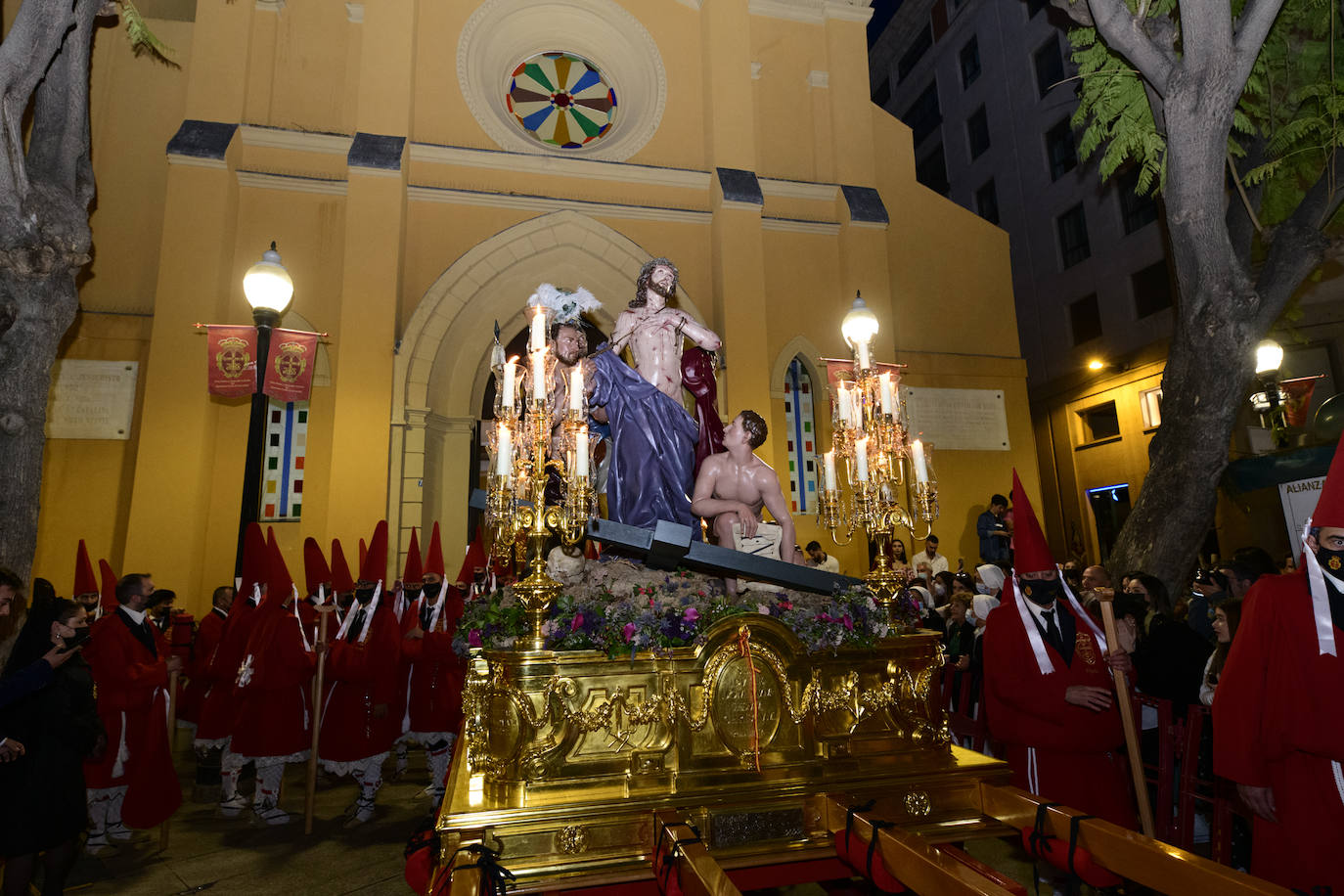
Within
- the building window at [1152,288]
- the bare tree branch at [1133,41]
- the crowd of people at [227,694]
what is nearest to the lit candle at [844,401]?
the crowd of people at [227,694]

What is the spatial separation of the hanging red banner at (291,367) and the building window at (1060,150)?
18.4 m

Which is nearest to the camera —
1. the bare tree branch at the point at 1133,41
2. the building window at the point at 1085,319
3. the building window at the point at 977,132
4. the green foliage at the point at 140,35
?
the bare tree branch at the point at 1133,41

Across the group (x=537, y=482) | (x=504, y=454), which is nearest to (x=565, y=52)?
(x=504, y=454)

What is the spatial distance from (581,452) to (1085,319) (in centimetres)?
1928

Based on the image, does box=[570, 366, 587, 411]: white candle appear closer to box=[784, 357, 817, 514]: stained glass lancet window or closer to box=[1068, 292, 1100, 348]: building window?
box=[784, 357, 817, 514]: stained glass lancet window

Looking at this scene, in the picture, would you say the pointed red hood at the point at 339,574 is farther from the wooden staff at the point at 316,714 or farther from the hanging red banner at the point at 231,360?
the hanging red banner at the point at 231,360

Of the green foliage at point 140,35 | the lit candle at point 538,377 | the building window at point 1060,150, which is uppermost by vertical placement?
the building window at point 1060,150

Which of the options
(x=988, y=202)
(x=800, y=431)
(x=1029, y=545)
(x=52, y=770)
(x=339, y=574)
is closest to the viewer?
(x=52, y=770)

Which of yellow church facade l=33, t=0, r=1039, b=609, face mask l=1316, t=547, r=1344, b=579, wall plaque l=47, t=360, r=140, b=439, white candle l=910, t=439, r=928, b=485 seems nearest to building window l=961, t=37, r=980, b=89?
yellow church facade l=33, t=0, r=1039, b=609

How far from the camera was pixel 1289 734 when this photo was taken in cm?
298

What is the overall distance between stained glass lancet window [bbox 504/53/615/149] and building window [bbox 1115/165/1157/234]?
12.1 metres

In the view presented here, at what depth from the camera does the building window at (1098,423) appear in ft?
59.9

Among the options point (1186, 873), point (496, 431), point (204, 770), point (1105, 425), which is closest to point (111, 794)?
point (204, 770)

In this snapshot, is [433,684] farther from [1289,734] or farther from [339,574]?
[1289,734]
